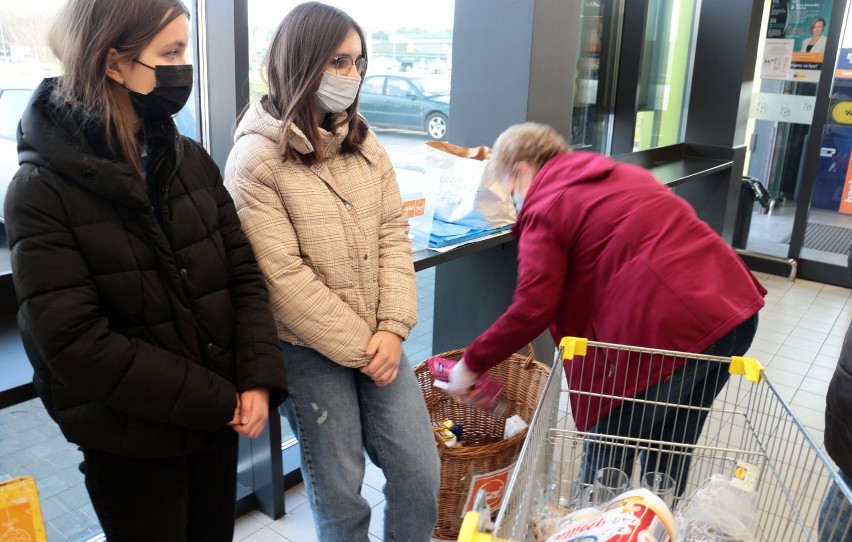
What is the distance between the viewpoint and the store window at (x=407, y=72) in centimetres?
282

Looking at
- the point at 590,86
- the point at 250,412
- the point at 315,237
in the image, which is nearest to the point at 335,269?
the point at 315,237

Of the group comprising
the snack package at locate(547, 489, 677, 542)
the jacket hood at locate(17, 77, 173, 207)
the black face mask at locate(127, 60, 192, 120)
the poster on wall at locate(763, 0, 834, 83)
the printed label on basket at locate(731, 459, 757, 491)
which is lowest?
the printed label on basket at locate(731, 459, 757, 491)

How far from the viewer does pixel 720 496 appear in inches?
41.5

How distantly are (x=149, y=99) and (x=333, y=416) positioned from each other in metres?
0.81

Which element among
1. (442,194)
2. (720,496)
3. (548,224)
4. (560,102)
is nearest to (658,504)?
(720,496)

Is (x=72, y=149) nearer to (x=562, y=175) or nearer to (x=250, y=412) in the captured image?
(x=250, y=412)

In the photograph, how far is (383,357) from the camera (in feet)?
5.48

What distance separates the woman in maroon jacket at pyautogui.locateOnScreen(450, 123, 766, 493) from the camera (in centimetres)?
166

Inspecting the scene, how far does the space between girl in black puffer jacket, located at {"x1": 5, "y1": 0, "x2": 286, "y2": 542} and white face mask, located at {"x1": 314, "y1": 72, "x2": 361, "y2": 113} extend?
0.34 meters

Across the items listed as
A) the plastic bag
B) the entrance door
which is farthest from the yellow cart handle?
the entrance door

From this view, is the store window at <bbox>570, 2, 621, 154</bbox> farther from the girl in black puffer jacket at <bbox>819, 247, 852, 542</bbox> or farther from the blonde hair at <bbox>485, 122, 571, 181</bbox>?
the girl in black puffer jacket at <bbox>819, 247, 852, 542</bbox>

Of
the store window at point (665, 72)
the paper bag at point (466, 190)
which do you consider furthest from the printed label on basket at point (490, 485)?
the store window at point (665, 72)

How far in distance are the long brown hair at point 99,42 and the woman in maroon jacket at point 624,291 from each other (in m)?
0.95

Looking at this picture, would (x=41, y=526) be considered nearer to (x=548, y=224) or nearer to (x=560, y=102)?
(x=548, y=224)
